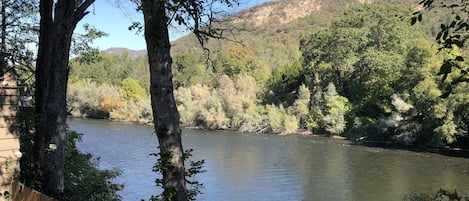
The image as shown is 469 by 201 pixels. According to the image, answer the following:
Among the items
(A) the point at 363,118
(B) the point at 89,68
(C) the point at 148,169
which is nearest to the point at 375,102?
(A) the point at 363,118

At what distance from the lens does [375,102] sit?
1485 inches

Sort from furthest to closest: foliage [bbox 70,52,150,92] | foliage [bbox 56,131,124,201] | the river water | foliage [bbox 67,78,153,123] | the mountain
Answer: the mountain
foliage [bbox 70,52,150,92]
foliage [bbox 67,78,153,123]
the river water
foliage [bbox 56,131,124,201]

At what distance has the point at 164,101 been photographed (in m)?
3.27

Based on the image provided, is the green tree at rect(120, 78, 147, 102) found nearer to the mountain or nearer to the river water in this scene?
the mountain

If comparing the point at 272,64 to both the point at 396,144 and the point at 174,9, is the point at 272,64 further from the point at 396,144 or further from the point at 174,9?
the point at 174,9

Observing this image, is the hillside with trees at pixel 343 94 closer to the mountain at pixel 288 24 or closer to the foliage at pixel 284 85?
the foliage at pixel 284 85

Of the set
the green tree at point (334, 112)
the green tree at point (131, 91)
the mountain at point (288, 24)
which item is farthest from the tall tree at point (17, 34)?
the mountain at point (288, 24)

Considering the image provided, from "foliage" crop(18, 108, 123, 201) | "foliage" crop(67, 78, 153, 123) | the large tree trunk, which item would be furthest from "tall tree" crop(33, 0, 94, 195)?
Result: "foliage" crop(67, 78, 153, 123)

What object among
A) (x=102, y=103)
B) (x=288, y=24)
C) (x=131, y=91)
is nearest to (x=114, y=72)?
(x=131, y=91)

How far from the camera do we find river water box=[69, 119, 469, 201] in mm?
16844

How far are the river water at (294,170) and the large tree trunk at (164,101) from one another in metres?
12.2

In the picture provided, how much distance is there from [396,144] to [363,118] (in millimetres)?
6035

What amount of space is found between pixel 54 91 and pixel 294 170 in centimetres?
1709

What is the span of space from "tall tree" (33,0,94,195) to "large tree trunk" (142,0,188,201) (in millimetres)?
2192
